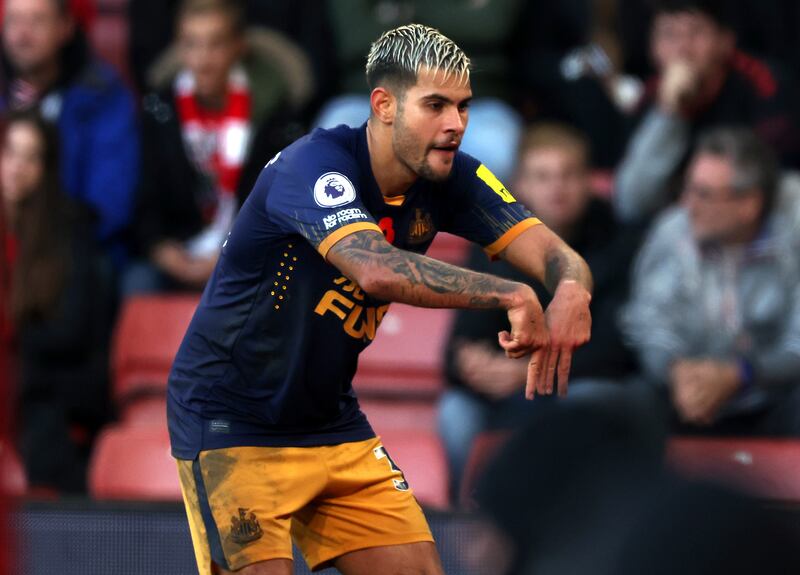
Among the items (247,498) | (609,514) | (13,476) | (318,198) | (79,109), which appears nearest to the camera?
(609,514)

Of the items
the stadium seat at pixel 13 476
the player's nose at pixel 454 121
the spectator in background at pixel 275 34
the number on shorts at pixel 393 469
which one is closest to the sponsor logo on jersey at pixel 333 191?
the player's nose at pixel 454 121

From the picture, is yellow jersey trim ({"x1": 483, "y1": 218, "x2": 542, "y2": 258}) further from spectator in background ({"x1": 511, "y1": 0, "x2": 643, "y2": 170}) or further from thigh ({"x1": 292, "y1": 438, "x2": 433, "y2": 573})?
spectator in background ({"x1": 511, "y1": 0, "x2": 643, "y2": 170})

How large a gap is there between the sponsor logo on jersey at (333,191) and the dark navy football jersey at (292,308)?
45mm

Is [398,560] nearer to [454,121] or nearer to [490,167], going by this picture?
[454,121]

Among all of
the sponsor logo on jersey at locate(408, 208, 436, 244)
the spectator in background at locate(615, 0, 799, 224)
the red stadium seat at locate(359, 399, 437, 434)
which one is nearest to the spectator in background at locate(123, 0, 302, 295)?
the red stadium seat at locate(359, 399, 437, 434)

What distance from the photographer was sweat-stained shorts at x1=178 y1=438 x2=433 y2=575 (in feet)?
12.6

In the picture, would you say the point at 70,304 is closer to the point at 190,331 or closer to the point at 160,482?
the point at 160,482

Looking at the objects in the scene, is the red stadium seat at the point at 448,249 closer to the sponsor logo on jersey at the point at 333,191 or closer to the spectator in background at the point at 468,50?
the spectator in background at the point at 468,50

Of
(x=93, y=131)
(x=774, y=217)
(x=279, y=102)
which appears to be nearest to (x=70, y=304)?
(x=93, y=131)

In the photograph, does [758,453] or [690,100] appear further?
[690,100]

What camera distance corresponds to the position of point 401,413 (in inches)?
265

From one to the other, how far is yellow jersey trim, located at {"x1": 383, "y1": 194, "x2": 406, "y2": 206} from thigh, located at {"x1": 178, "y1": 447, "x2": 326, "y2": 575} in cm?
71

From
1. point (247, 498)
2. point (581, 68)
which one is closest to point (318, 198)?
point (247, 498)

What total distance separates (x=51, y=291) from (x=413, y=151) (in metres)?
3.55
